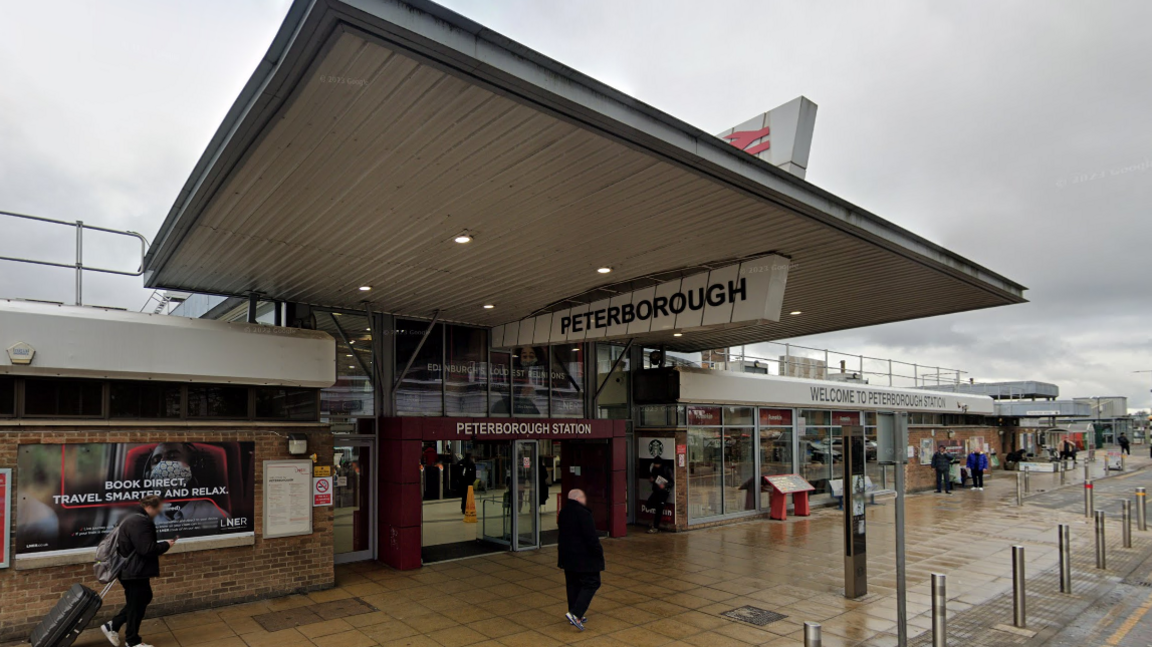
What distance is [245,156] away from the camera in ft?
17.4

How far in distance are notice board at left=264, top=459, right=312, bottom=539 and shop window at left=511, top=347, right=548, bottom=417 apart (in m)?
4.73

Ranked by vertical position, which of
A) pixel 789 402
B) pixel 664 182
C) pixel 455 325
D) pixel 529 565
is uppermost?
pixel 664 182

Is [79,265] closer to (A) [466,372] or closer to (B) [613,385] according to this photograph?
(A) [466,372]

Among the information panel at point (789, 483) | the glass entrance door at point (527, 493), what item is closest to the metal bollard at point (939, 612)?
the glass entrance door at point (527, 493)

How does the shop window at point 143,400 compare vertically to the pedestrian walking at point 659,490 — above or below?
above

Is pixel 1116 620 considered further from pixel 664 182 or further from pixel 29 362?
pixel 29 362

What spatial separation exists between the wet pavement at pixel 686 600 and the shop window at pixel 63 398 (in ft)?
7.92

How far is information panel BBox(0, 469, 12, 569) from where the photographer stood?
7086mm

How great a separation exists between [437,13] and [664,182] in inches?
108

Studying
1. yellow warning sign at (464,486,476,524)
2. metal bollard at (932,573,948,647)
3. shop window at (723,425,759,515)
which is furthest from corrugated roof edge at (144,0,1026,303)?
shop window at (723,425,759,515)

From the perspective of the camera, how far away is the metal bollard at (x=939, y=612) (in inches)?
256

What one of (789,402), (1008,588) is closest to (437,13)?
(1008,588)

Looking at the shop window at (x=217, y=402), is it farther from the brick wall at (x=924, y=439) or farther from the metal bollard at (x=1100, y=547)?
the brick wall at (x=924, y=439)

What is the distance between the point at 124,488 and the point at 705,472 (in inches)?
434
